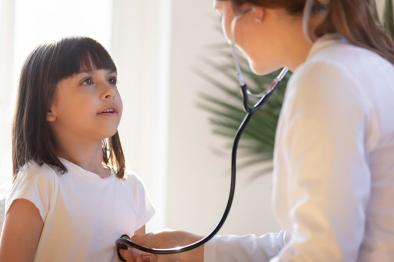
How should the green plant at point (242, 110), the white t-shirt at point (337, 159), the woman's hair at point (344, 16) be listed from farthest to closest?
1. the green plant at point (242, 110)
2. the woman's hair at point (344, 16)
3. the white t-shirt at point (337, 159)

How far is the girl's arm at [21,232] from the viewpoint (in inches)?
51.8


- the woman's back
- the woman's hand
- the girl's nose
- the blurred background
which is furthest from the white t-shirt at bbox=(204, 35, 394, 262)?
the blurred background

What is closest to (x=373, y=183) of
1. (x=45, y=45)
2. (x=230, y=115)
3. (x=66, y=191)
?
(x=66, y=191)

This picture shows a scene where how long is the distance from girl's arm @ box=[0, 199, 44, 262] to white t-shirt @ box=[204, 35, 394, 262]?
1.94 feet

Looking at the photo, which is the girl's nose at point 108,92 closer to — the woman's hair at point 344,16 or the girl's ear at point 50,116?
the girl's ear at point 50,116

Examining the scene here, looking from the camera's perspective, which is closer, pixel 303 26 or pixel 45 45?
pixel 303 26

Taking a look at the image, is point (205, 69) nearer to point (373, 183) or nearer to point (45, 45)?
point (45, 45)

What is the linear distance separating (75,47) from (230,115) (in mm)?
687

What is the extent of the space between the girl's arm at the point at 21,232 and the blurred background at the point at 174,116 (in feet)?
3.61

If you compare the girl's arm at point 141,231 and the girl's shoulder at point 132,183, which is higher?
the girl's shoulder at point 132,183

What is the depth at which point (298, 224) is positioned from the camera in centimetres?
83

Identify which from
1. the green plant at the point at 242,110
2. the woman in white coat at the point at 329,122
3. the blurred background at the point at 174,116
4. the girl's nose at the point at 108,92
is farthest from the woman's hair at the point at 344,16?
the blurred background at the point at 174,116

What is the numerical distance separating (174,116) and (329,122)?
1.63 metres

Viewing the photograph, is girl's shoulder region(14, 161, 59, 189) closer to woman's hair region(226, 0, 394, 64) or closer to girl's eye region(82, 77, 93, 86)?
girl's eye region(82, 77, 93, 86)
